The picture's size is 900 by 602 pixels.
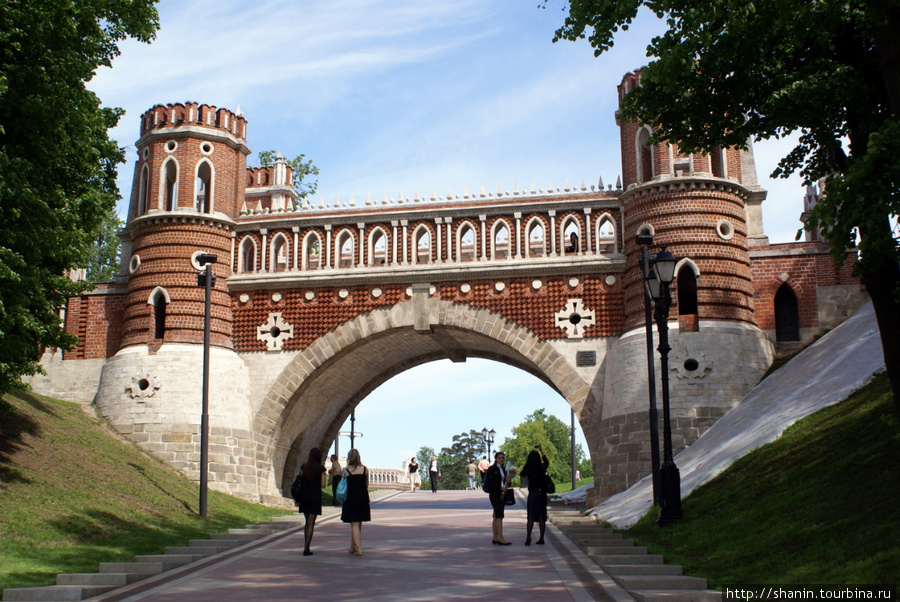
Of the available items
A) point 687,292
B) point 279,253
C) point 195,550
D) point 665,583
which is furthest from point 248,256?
point 665,583

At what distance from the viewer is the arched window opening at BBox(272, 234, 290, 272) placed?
27.4 meters

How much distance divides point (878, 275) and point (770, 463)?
467 centimetres

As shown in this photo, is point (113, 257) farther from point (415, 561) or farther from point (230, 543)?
point (415, 561)

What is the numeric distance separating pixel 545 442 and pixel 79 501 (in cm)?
6004

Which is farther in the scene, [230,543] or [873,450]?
[230,543]

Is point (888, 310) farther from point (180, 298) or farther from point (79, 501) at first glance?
point (180, 298)

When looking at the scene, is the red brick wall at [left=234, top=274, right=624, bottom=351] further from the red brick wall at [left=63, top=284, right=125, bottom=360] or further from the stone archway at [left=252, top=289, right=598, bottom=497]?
the red brick wall at [left=63, top=284, right=125, bottom=360]

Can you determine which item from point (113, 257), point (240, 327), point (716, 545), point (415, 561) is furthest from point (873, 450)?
point (113, 257)

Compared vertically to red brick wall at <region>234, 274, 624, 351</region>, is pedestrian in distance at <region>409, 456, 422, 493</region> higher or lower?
lower

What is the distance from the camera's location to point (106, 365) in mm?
26516

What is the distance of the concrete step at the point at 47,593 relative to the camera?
30.7ft

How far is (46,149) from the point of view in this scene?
14133 millimetres

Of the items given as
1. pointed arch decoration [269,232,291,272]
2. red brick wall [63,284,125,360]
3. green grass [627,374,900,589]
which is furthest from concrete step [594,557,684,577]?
red brick wall [63,284,125,360]

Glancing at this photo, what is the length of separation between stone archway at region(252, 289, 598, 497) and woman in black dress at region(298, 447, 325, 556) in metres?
11.8
